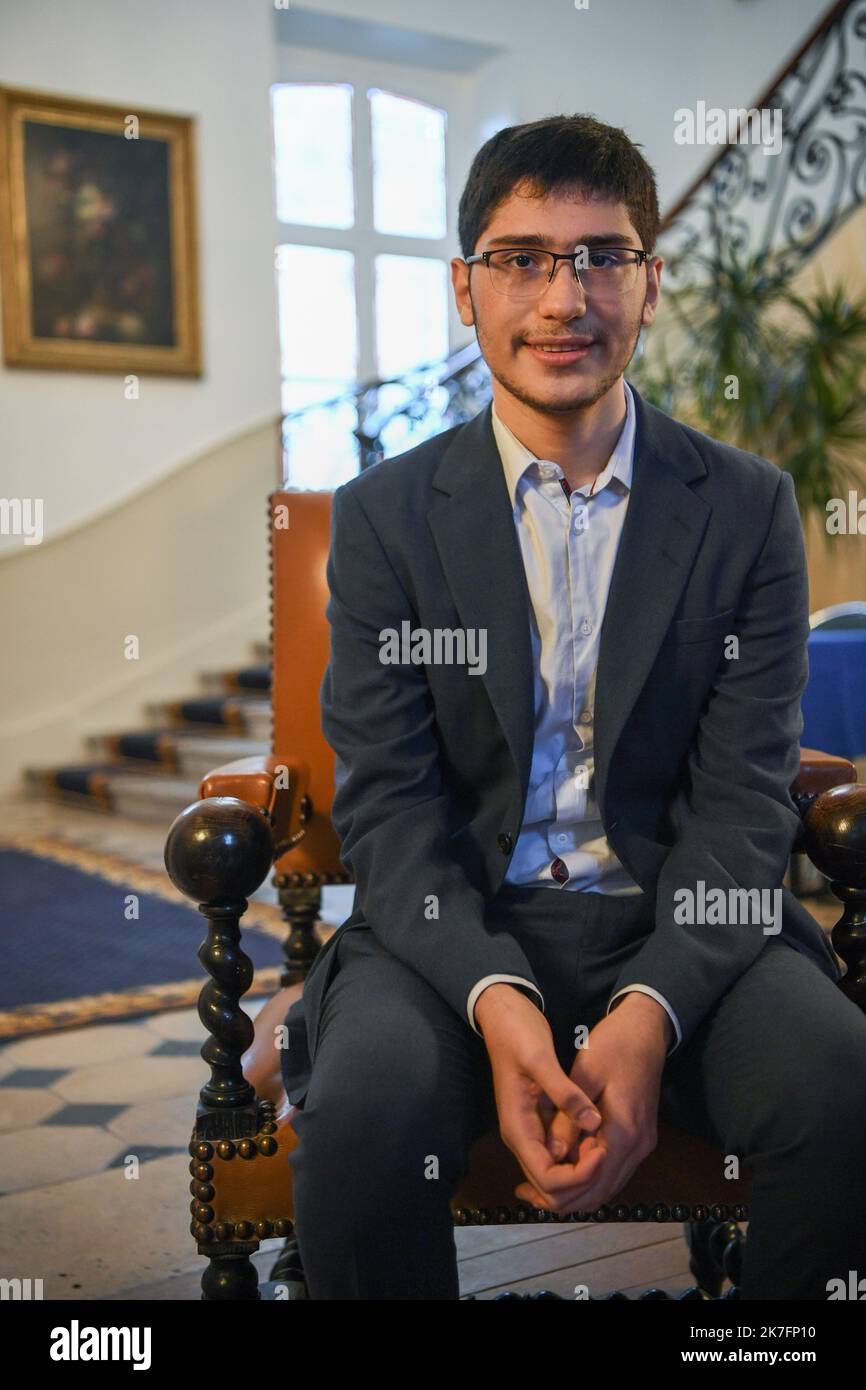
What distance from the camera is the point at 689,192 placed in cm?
648

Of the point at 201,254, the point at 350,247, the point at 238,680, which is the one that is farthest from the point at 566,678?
the point at 350,247

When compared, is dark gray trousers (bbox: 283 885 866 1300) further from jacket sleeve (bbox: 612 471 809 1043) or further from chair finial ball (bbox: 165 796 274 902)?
chair finial ball (bbox: 165 796 274 902)

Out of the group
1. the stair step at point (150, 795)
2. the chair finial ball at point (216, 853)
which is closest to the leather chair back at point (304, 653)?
the chair finial ball at point (216, 853)

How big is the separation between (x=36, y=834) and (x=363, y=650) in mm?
5289

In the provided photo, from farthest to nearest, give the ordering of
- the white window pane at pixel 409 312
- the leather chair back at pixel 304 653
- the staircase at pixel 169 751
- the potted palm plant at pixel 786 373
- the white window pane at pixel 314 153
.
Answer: the white window pane at pixel 409 312
the white window pane at pixel 314 153
the staircase at pixel 169 751
the potted palm plant at pixel 786 373
the leather chair back at pixel 304 653

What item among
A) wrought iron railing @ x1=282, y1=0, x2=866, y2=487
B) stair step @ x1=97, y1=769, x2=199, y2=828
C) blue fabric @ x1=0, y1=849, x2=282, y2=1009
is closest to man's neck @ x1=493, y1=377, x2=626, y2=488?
blue fabric @ x1=0, y1=849, x2=282, y2=1009

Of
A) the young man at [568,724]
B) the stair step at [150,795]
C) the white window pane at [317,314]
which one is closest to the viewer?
the young man at [568,724]

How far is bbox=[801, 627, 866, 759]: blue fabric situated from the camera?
363 cm

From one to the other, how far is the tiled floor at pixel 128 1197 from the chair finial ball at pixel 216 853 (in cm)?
91

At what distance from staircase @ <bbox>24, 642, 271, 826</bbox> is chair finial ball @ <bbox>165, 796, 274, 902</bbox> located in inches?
201

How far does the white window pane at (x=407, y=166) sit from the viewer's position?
9414mm

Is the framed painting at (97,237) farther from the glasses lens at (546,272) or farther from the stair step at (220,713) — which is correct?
the glasses lens at (546,272)

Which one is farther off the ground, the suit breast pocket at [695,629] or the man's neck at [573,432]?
the man's neck at [573,432]
